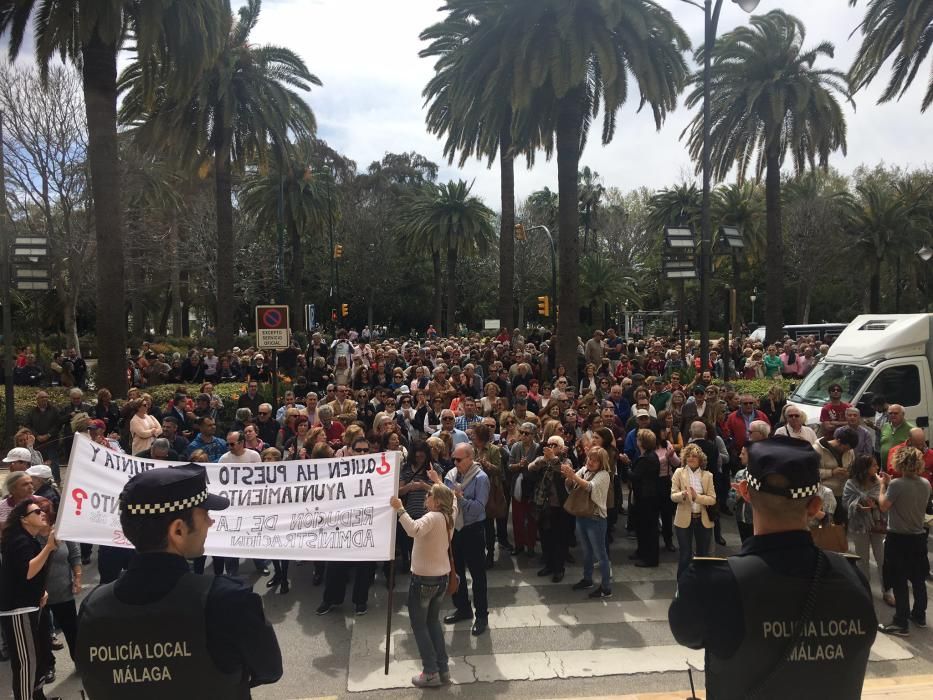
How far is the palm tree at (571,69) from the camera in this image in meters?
16.1

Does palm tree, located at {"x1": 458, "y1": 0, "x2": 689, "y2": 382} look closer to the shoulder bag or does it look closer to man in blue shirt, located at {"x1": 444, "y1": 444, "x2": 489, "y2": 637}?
the shoulder bag

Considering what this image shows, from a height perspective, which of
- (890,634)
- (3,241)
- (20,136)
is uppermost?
(20,136)

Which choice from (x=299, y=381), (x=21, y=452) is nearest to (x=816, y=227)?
(x=299, y=381)

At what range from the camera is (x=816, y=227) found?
5103 cm

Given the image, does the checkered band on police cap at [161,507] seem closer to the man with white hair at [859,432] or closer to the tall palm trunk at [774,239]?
the man with white hair at [859,432]

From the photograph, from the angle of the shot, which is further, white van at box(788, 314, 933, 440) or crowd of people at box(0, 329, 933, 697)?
white van at box(788, 314, 933, 440)

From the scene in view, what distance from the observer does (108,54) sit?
1541 cm

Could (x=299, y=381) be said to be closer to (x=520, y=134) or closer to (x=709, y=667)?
(x=520, y=134)

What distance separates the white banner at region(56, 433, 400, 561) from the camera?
6.45 m

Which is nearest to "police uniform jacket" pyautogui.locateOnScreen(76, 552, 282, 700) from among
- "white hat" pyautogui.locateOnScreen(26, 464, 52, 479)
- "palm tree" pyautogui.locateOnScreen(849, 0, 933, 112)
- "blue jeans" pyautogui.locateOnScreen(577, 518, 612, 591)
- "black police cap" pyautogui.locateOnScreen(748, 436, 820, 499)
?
"black police cap" pyautogui.locateOnScreen(748, 436, 820, 499)

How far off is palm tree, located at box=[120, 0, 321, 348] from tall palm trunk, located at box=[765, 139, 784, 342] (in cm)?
1600

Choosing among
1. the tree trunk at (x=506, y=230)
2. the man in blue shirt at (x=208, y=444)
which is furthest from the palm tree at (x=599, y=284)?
the man in blue shirt at (x=208, y=444)

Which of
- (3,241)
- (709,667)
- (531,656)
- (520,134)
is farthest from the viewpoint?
(520,134)

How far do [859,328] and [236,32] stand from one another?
20.0m
